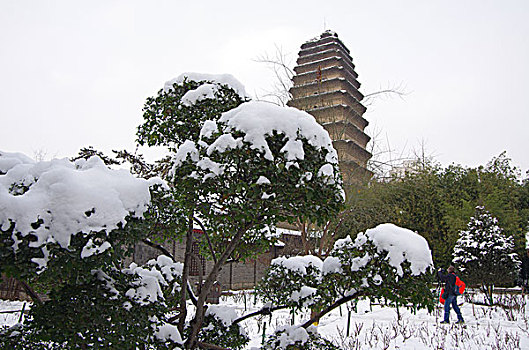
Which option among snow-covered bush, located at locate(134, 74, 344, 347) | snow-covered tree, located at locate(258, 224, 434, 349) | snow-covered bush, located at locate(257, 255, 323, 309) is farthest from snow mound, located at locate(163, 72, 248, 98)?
snow-covered bush, located at locate(257, 255, 323, 309)

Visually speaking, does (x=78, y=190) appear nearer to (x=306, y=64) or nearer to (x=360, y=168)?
(x=360, y=168)

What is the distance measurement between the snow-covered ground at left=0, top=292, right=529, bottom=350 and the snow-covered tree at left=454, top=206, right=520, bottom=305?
955mm

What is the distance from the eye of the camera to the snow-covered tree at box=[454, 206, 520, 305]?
13.5 m

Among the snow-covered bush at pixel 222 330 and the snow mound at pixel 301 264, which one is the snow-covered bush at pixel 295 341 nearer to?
the snow-covered bush at pixel 222 330

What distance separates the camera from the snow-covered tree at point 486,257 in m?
13.5

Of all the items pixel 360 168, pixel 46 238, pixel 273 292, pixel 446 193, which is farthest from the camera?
pixel 446 193

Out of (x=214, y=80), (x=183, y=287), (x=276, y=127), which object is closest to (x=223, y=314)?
(x=183, y=287)

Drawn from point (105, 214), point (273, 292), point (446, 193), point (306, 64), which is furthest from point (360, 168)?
point (306, 64)

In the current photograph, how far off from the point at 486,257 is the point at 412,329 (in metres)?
6.74

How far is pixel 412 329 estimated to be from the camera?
29.3ft

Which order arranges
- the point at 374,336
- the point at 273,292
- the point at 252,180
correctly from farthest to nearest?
the point at 374,336
the point at 273,292
the point at 252,180

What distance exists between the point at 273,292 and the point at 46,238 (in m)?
2.97

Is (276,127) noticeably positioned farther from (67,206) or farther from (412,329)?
(412,329)

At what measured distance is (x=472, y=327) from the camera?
29.8ft
